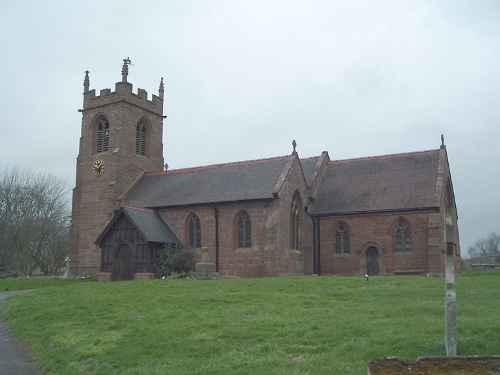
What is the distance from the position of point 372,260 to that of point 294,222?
533cm

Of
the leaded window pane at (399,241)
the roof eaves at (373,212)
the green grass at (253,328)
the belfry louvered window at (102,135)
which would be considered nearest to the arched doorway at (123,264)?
the belfry louvered window at (102,135)

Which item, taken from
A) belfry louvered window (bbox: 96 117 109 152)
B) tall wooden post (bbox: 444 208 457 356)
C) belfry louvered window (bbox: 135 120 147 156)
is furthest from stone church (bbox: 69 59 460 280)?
tall wooden post (bbox: 444 208 457 356)

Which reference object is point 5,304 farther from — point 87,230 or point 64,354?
point 87,230

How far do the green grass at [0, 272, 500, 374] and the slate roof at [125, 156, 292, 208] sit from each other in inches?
576

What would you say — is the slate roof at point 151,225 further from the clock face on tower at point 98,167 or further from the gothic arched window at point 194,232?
the clock face on tower at point 98,167

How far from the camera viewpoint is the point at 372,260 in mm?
34250

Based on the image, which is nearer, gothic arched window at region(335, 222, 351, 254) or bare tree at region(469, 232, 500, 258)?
gothic arched window at region(335, 222, 351, 254)

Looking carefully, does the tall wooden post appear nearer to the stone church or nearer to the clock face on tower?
the stone church

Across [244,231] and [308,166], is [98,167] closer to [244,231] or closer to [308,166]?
[244,231]

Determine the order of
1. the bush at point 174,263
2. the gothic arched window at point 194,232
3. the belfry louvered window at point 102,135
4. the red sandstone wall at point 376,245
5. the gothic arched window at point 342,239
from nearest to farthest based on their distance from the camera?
the red sandstone wall at point 376,245 → the bush at point 174,263 → the gothic arched window at point 342,239 → the gothic arched window at point 194,232 → the belfry louvered window at point 102,135

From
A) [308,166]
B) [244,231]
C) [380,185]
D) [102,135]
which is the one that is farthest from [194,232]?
[102,135]

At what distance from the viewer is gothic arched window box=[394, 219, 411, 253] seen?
33.0 meters

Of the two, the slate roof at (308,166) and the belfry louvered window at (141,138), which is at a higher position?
the belfry louvered window at (141,138)

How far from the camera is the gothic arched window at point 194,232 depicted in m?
35.8
